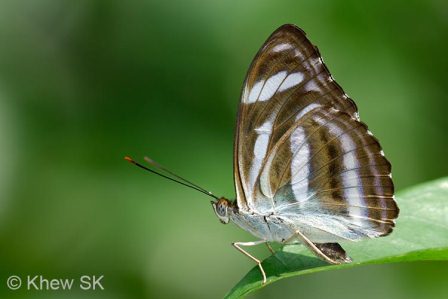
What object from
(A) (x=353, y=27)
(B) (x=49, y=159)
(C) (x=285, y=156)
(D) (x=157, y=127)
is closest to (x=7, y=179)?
(B) (x=49, y=159)

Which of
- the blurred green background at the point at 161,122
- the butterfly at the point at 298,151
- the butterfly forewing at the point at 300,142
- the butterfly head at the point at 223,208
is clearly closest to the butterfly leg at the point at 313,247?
the butterfly at the point at 298,151

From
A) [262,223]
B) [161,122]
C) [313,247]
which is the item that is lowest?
[313,247]

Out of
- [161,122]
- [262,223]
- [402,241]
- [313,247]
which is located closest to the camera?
[402,241]

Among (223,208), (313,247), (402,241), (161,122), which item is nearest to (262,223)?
(223,208)

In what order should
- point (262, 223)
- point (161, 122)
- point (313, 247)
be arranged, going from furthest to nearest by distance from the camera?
point (161, 122) → point (262, 223) → point (313, 247)

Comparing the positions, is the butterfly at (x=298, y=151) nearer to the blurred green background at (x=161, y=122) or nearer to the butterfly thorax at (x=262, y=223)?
the butterfly thorax at (x=262, y=223)

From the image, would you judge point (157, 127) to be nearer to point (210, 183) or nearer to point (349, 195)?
point (210, 183)

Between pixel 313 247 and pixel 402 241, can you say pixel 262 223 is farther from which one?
pixel 402 241
